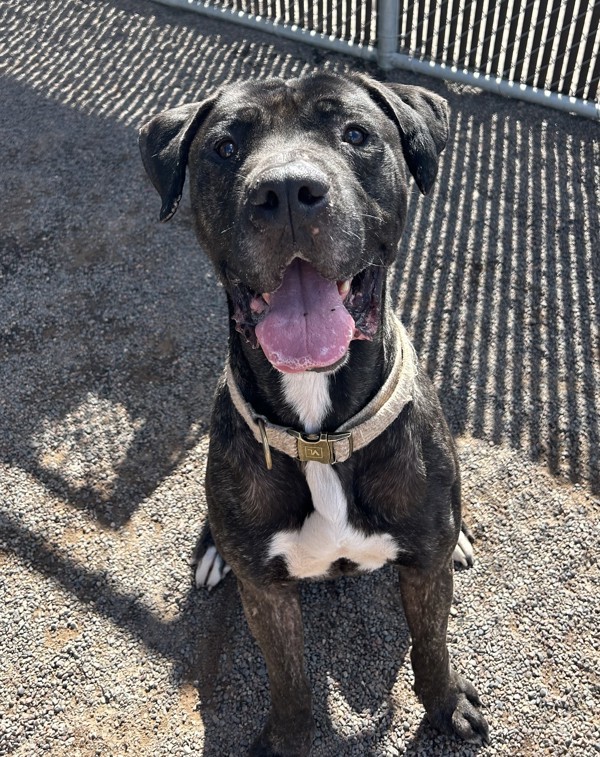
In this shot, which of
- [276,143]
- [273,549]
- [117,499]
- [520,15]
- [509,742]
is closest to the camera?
[276,143]

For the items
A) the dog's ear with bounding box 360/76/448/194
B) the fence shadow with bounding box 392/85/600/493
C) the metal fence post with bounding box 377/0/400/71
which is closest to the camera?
the dog's ear with bounding box 360/76/448/194

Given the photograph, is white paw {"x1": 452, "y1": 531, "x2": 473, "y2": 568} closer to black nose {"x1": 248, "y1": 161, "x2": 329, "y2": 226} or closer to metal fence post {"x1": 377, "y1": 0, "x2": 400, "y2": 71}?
black nose {"x1": 248, "y1": 161, "x2": 329, "y2": 226}

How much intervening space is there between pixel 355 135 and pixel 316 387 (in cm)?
87

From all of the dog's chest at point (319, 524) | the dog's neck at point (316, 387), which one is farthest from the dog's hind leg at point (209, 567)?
the dog's neck at point (316, 387)

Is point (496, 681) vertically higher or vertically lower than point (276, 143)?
lower

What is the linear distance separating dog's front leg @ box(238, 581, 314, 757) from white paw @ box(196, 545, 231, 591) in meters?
0.76

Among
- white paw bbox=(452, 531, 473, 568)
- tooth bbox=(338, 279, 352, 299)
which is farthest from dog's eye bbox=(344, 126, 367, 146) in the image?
white paw bbox=(452, 531, 473, 568)

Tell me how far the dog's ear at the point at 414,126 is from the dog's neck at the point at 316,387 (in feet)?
1.98

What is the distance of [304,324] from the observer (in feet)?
7.69

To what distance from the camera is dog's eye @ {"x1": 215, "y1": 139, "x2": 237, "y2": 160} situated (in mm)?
2580

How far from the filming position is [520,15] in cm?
677

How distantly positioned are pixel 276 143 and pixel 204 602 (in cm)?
232

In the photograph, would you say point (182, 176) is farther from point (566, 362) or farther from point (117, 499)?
point (566, 362)

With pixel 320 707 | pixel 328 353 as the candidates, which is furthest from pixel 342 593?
pixel 328 353
